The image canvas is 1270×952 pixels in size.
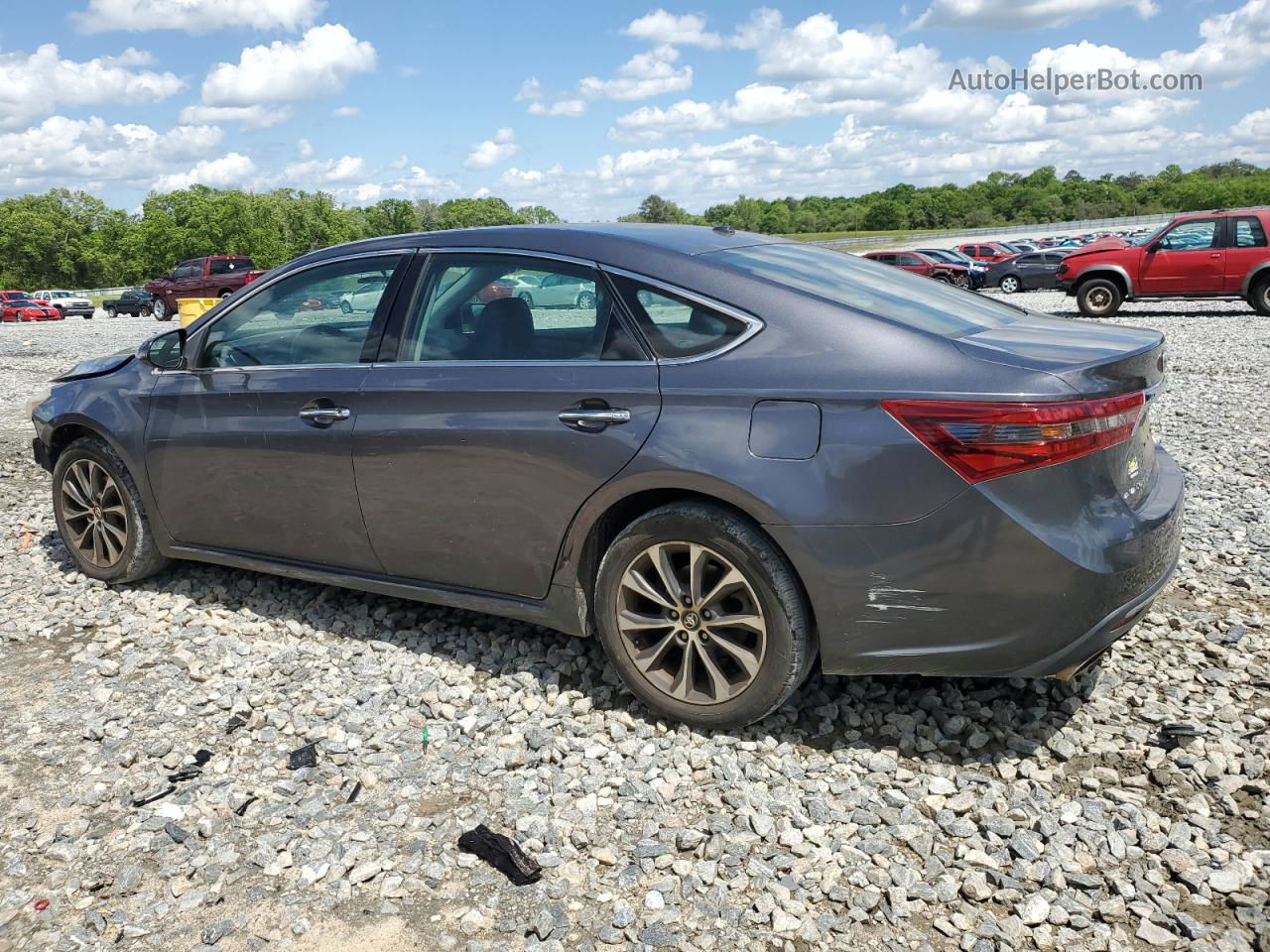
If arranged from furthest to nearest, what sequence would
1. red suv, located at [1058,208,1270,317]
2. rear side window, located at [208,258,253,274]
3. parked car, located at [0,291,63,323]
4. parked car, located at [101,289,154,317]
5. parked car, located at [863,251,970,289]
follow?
parked car, located at [0,291,63,323] < parked car, located at [101,289,154,317] < rear side window, located at [208,258,253,274] < parked car, located at [863,251,970,289] < red suv, located at [1058,208,1270,317]

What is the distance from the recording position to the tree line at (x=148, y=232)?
331 feet

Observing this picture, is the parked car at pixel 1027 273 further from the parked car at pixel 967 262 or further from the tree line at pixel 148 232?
the tree line at pixel 148 232

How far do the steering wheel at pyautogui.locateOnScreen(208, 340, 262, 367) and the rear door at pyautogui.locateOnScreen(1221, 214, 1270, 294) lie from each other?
A: 1891 cm

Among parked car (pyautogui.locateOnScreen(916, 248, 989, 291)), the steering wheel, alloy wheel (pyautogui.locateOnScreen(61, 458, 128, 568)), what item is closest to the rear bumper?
the steering wheel

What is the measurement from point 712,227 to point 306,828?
277cm

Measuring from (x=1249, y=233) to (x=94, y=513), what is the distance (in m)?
19.4

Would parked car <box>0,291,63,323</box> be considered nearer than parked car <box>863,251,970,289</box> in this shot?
No

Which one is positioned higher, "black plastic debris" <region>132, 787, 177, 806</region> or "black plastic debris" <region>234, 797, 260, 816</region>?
"black plastic debris" <region>132, 787, 177, 806</region>

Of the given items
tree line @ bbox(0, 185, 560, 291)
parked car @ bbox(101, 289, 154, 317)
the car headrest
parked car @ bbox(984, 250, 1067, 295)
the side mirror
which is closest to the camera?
the car headrest

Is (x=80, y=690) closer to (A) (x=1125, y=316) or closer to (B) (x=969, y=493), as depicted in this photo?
(B) (x=969, y=493)

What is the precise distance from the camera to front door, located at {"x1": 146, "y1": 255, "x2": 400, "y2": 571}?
14.1ft

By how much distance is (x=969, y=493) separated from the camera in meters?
3.02

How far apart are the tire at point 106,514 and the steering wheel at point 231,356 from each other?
87 centimetres

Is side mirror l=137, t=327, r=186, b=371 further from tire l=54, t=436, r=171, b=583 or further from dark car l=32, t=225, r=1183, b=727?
tire l=54, t=436, r=171, b=583
